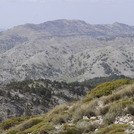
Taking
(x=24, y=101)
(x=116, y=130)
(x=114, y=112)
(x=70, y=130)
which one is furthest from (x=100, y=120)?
(x=24, y=101)

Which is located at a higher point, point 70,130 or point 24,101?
point 70,130

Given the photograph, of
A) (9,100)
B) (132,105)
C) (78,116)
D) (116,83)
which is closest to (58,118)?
(78,116)

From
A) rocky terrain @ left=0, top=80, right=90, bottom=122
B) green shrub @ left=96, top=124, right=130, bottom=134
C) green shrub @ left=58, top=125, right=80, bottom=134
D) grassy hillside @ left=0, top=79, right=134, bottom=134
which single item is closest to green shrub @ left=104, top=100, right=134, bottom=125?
grassy hillside @ left=0, top=79, right=134, bottom=134

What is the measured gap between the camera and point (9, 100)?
75812 mm

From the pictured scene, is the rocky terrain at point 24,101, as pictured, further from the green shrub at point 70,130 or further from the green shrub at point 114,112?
the green shrub at point 114,112

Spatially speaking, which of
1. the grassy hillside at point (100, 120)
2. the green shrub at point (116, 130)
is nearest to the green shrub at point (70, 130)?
the grassy hillside at point (100, 120)

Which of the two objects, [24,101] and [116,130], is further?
[24,101]

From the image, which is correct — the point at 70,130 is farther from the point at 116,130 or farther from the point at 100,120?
the point at 116,130

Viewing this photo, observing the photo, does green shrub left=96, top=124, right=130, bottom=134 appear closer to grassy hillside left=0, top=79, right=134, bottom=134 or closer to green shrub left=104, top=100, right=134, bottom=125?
grassy hillside left=0, top=79, right=134, bottom=134

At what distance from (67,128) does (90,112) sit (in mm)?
3162

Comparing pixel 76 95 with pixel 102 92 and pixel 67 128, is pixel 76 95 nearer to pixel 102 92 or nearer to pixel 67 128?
pixel 102 92

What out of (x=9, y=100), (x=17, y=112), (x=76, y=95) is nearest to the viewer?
(x=17, y=112)

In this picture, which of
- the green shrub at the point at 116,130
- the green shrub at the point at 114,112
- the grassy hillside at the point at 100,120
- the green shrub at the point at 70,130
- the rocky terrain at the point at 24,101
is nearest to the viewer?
the green shrub at the point at 116,130

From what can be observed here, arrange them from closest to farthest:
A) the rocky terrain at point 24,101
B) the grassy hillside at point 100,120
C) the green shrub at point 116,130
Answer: the green shrub at point 116,130, the grassy hillside at point 100,120, the rocky terrain at point 24,101
